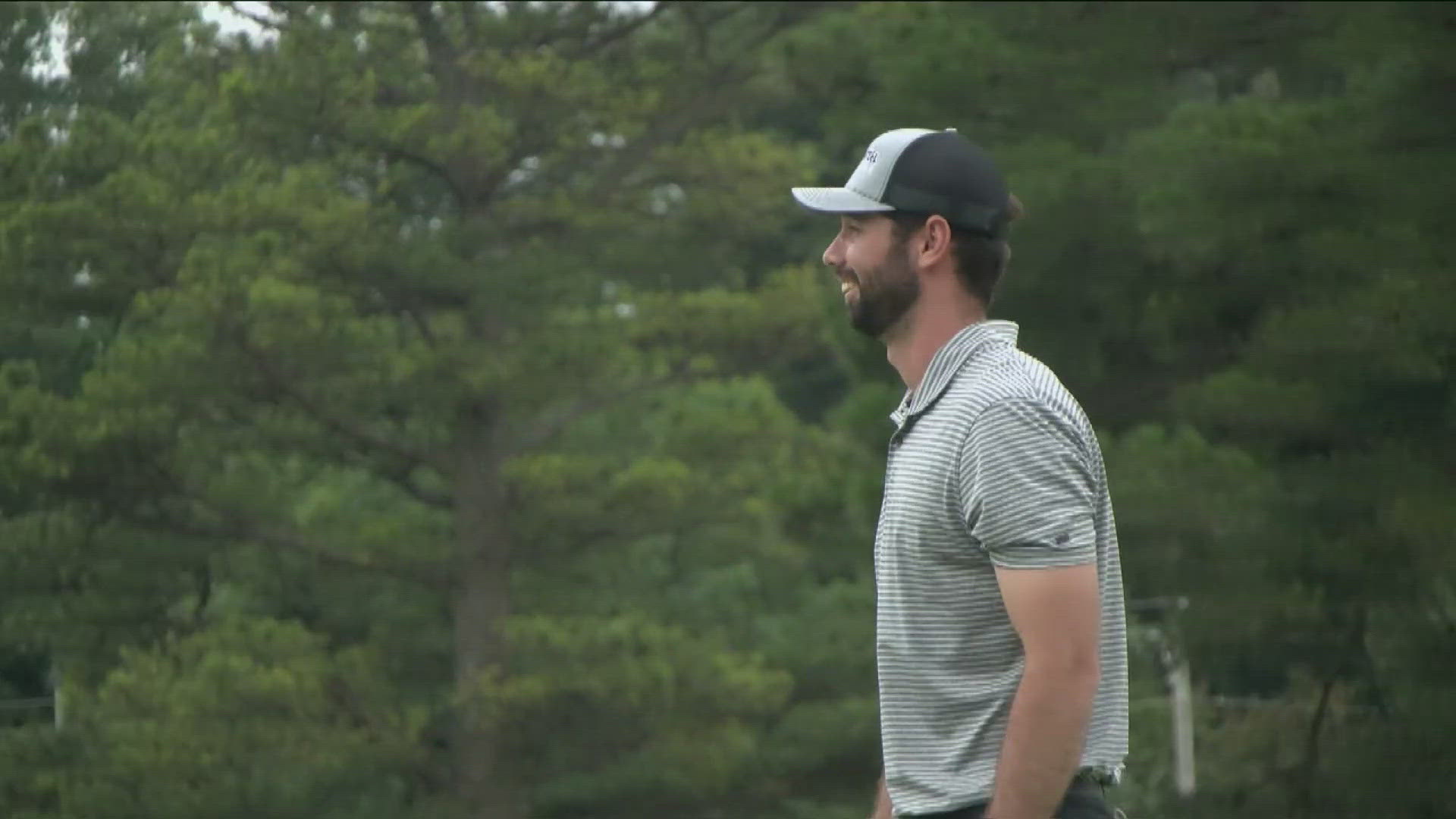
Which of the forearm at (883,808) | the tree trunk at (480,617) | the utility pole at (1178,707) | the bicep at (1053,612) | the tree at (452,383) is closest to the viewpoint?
the bicep at (1053,612)

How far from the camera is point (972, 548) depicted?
222cm

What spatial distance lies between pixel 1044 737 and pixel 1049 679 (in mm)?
55

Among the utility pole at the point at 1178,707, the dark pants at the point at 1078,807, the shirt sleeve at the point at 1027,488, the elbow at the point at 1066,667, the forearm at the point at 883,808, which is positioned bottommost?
the utility pole at the point at 1178,707

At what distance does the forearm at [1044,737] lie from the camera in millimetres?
2143

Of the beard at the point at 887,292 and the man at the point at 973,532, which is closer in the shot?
the man at the point at 973,532

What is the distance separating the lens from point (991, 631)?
7.34 feet

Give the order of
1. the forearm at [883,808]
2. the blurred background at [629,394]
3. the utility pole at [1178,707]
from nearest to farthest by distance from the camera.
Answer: the forearm at [883,808]
the blurred background at [629,394]
the utility pole at [1178,707]

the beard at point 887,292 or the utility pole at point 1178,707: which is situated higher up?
the beard at point 887,292

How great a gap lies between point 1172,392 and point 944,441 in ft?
29.2

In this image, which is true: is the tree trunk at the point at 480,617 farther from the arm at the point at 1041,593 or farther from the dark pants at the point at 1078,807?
the arm at the point at 1041,593

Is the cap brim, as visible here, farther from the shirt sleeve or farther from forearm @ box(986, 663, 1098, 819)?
Answer: forearm @ box(986, 663, 1098, 819)

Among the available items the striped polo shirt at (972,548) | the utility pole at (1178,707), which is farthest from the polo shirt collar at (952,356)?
the utility pole at (1178,707)

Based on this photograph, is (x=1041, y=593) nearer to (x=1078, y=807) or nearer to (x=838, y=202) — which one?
(x=1078, y=807)

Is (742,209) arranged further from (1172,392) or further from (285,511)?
(1172,392)
